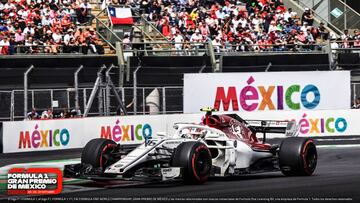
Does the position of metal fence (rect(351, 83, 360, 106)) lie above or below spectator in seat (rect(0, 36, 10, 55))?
below

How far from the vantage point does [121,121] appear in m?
27.5

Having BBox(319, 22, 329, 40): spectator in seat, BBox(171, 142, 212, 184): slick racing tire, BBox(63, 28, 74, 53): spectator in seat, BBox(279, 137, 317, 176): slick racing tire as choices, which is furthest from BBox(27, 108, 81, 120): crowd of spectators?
BBox(319, 22, 329, 40): spectator in seat

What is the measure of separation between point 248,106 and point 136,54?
4.50 metres

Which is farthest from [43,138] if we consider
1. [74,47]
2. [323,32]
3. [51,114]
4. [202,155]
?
[323,32]

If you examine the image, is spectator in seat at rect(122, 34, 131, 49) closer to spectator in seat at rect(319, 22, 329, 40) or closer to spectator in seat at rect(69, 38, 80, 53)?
spectator in seat at rect(69, 38, 80, 53)

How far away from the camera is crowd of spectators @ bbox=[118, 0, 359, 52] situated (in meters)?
34.5

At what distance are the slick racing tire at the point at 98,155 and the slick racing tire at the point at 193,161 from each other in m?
1.42

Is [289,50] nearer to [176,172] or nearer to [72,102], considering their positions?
[72,102]

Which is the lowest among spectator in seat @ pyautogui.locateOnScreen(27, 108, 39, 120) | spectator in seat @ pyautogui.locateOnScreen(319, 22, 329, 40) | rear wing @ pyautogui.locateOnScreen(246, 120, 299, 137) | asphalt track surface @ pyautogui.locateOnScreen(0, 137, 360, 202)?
asphalt track surface @ pyautogui.locateOnScreen(0, 137, 360, 202)

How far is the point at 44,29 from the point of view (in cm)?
3052

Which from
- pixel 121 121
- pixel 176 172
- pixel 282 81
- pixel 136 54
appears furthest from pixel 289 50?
pixel 176 172

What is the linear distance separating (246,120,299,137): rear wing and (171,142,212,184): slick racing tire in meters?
2.76

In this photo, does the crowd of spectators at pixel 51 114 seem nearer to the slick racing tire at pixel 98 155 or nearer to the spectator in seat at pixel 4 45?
Result: the spectator in seat at pixel 4 45

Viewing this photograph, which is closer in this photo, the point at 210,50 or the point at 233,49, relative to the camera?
the point at 210,50
